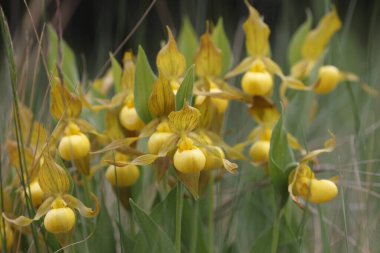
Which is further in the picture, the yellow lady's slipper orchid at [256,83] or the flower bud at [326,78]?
the flower bud at [326,78]

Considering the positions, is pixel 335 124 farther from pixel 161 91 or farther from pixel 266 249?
pixel 161 91

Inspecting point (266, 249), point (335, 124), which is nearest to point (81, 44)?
point (335, 124)

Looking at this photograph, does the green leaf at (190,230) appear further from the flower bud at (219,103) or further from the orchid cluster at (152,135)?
the flower bud at (219,103)

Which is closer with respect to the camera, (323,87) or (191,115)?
(191,115)

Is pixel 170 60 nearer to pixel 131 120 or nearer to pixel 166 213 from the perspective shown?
pixel 131 120

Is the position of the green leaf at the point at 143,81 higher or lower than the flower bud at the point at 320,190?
higher

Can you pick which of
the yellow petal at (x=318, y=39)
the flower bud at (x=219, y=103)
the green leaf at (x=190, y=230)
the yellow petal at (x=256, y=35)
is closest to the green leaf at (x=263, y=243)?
the green leaf at (x=190, y=230)
